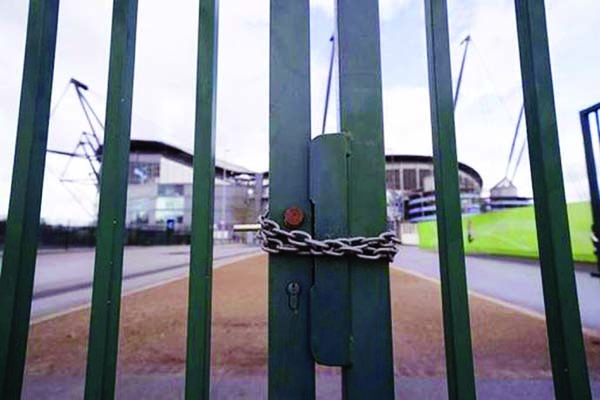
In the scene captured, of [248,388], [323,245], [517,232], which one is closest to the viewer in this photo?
[323,245]

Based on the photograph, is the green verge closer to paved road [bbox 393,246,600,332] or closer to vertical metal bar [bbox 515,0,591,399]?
paved road [bbox 393,246,600,332]

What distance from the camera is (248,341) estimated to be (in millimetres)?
1978

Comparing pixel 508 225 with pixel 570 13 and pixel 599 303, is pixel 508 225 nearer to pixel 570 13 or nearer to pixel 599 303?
pixel 599 303

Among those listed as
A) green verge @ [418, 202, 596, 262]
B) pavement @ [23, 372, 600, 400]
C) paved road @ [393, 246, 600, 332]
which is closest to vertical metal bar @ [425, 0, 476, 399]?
pavement @ [23, 372, 600, 400]

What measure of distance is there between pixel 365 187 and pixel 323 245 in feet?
0.38

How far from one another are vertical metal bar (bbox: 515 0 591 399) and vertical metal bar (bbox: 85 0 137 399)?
2.16 feet

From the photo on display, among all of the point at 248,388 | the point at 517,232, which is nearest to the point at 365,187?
the point at 248,388

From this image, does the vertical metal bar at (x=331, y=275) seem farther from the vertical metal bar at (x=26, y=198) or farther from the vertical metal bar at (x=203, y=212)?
the vertical metal bar at (x=26, y=198)

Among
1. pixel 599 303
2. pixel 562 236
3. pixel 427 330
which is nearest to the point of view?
pixel 562 236

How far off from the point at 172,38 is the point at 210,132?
1.68 ft

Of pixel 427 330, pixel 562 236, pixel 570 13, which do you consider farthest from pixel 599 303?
pixel 562 236

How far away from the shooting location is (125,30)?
22.9 inches

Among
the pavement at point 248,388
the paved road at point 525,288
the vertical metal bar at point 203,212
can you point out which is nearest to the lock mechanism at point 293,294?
the vertical metal bar at point 203,212

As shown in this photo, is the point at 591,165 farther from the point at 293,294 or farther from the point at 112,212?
the point at 112,212
